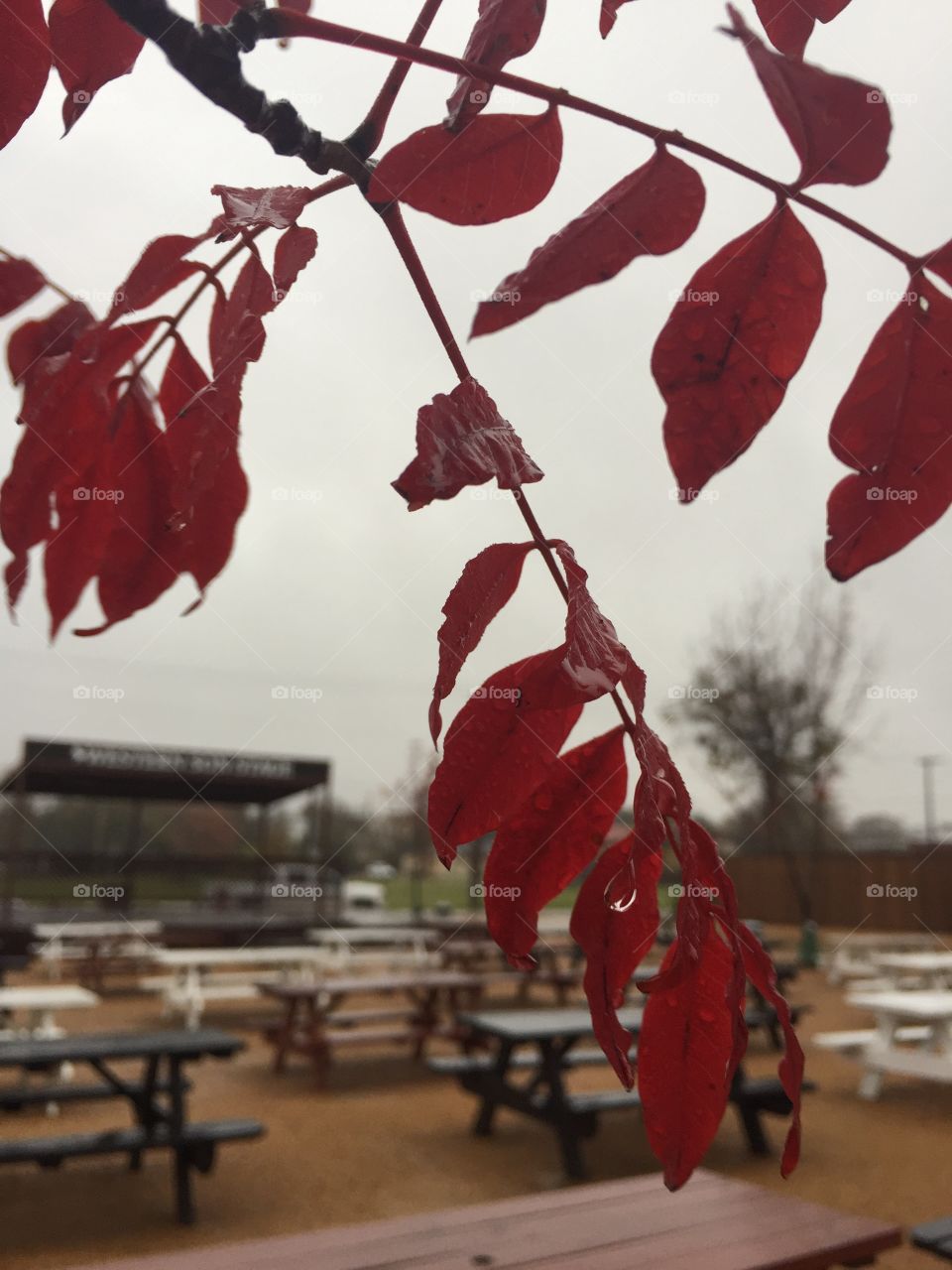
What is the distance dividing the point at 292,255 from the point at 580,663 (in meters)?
0.11

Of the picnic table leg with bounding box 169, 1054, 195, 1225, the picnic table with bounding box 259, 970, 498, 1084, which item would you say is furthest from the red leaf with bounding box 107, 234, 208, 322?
the picnic table with bounding box 259, 970, 498, 1084

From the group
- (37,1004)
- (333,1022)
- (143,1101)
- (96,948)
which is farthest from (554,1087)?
(96,948)

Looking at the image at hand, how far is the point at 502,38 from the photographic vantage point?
0.26 metres

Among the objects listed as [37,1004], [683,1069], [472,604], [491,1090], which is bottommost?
[491,1090]

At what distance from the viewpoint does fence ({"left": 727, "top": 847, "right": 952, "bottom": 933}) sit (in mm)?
9609

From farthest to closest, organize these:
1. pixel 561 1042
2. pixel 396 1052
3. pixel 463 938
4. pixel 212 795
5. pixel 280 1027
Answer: pixel 212 795 → pixel 463 938 → pixel 396 1052 → pixel 280 1027 → pixel 561 1042

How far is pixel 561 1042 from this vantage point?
3639 millimetres

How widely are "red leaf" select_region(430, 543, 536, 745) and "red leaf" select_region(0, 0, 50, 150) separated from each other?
0.17 meters

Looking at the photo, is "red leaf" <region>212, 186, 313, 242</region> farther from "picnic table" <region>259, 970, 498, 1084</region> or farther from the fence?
the fence

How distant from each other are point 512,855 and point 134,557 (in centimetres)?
18

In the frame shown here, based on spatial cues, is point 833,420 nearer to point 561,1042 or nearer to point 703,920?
point 703,920

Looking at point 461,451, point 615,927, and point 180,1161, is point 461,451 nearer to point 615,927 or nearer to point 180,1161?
point 615,927

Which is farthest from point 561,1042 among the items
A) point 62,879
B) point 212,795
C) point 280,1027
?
point 62,879

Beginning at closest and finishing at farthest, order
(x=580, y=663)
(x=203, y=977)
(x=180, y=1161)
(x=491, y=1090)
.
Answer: (x=580, y=663) → (x=180, y=1161) → (x=491, y=1090) → (x=203, y=977)
